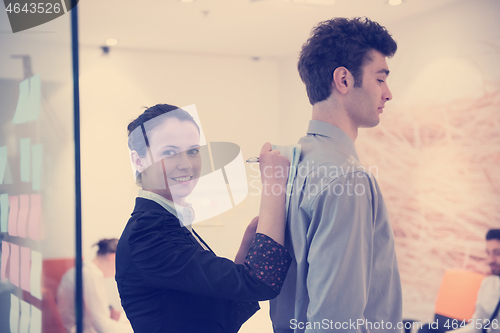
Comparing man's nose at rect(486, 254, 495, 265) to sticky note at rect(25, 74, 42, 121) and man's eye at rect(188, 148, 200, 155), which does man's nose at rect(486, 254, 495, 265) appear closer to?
man's eye at rect(188, 148, 200, 155)

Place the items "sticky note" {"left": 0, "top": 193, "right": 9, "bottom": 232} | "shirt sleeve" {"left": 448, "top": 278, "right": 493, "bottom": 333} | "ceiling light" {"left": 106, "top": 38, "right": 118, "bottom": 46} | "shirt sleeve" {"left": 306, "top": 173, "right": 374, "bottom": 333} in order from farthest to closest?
1. "ceiling light" {"left": 106, "top": 38, "right": 118, "bottom": 46}
2. "shirt sleeve" {"left": 448, "top": 278, "right": 493, "bottom": 333}
3. "sticky note" {"left": 0, "top": 193, "right": 9, "bottom": 232}
4. "shirt sleeve" {"left": 306, "top": 173, "right": 374, "bottom": 333}

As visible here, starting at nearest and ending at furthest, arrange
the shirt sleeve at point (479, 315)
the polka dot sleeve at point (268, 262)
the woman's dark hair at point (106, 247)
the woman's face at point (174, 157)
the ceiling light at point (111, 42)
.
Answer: the polka dot sleeve at point (268, 262), the woman's face at point (174, 157), the shirt sleeve at point (479, 315), the woman's dark hair at point (106, 247), the ceiling light at point (111, 42)

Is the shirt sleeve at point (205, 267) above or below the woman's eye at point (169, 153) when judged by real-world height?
below

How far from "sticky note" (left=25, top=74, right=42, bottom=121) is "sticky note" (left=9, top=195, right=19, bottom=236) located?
0.30 metres

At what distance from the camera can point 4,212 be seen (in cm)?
133

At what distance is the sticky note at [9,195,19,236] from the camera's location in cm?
135

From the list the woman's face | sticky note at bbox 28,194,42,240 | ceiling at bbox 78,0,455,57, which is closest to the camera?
the woman's face

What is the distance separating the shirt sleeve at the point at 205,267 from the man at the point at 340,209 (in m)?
0.07

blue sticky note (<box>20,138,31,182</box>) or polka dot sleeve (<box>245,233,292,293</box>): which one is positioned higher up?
blue sticky note (<box>20,138,31,182</box>)

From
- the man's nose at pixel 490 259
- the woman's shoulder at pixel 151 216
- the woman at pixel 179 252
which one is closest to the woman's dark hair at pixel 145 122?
the woman at pixel 179 252

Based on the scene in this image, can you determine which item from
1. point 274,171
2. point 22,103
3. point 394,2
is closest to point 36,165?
point 22,103

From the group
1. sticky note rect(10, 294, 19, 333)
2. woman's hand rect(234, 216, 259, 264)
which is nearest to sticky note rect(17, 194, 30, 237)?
sticky note rect(10, 294, 19, 333)

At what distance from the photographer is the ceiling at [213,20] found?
277 cm

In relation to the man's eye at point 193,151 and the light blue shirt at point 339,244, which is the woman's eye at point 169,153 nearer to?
the man's eye at point 193,151
